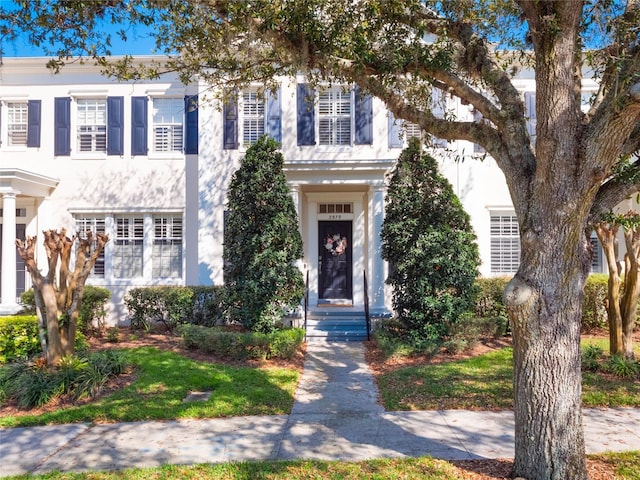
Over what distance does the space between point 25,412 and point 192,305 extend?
4997mm

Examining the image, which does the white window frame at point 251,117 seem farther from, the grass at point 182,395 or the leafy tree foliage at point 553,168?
the leafy tree foliage at point 553,168

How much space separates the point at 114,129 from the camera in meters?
12.8

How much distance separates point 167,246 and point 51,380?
666 centimetres

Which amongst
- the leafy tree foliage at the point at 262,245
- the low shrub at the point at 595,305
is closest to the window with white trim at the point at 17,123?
the leafy tree foliage at the point at 262,245

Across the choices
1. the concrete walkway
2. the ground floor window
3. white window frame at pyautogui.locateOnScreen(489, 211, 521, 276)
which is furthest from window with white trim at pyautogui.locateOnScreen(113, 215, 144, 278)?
white window frame at pyautogui.locateOnScreen(489, 211, 521, 276)

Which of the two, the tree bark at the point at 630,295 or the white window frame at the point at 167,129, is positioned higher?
the white window frame at the point at 167,129

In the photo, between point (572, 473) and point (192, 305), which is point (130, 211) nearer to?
point (192, 305)

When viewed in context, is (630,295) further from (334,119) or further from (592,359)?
(334,119)

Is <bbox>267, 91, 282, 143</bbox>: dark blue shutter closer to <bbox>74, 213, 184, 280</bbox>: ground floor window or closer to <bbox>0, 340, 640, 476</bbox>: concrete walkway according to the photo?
<bbox>74, 213, 184, 280</bbox>: ground floor window

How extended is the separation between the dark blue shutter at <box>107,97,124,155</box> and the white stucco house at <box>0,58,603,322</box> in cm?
3

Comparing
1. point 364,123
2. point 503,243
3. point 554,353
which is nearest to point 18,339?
point 554,353

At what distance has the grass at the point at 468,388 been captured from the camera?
6.05 meters

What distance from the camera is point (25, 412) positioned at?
19.9ft

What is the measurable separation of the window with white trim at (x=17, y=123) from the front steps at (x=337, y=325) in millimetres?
10097
